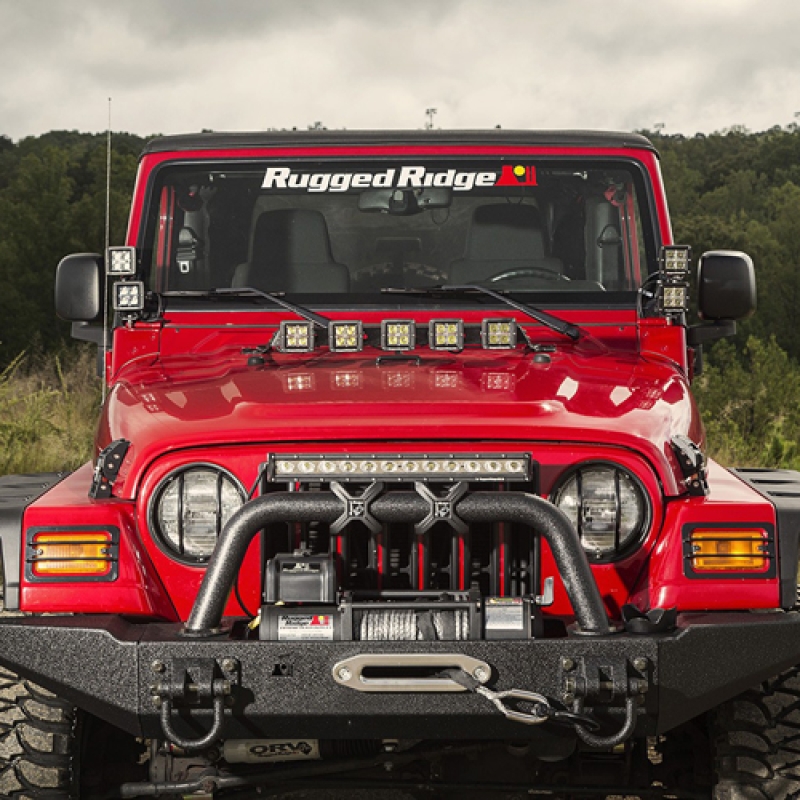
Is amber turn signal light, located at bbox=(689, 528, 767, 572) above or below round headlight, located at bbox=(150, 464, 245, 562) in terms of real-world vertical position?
below

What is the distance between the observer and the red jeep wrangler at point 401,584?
9.35 feet

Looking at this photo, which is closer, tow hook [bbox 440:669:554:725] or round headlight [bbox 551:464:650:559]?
tow hook [bbox 440:669:554:725]

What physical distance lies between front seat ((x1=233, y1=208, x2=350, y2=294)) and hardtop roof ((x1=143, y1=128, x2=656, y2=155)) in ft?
0.81

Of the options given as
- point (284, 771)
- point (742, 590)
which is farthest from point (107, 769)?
point (742, 590)

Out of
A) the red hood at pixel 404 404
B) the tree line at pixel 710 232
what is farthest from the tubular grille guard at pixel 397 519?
the tree line at pixel 710 232

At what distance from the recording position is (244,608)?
125 inches

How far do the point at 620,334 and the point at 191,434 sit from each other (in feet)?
5.41

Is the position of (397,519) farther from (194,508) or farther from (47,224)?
(47,224)

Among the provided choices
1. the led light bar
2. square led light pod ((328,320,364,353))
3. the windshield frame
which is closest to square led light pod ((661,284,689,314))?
the windshield frame

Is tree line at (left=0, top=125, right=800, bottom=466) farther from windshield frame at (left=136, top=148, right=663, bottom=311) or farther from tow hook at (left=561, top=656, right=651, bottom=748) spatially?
tow hook at (left=561, top=656, right=651, bottom=748)

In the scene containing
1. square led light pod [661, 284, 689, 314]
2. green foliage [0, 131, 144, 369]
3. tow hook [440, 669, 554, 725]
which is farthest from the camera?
green foliage [0, 131, 144, 369]

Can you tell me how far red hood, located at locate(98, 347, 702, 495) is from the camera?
3.16 m

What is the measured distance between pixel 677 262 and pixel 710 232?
132 ft

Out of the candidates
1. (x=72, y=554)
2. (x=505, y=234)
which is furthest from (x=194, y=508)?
(x=505, y=234)
